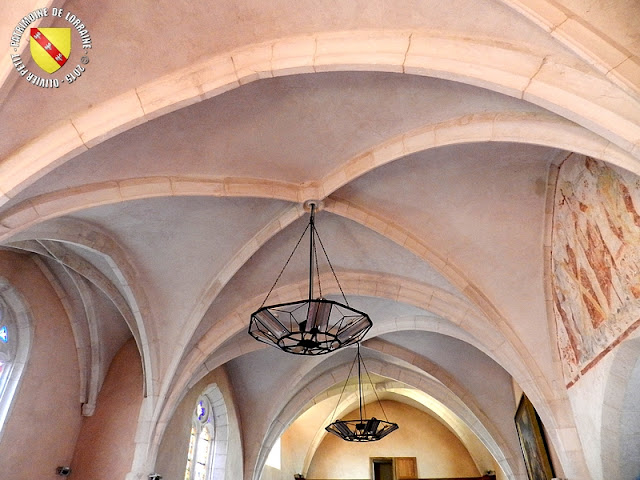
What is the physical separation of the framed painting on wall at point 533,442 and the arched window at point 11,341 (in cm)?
676

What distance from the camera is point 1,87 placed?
3.71 m

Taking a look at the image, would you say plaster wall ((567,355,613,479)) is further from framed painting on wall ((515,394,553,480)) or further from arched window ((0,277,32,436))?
arched window ((0,277,32,436))

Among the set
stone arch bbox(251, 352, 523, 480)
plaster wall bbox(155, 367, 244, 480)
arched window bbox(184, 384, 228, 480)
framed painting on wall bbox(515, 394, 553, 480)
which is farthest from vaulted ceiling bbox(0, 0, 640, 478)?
arched window bbox(184, 384, 228, 480)

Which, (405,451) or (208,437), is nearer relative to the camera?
(208,437)

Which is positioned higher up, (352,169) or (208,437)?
(352,169)

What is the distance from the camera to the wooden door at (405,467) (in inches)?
573

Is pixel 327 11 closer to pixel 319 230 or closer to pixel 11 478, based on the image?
pixel 319 230

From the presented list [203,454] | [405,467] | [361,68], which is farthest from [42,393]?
[405,467]

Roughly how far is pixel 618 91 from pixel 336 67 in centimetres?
189

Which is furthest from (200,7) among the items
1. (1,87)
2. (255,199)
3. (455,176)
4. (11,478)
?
(11,478)

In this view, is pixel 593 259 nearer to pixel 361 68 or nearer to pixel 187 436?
pixel 361 68

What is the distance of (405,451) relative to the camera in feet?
49.1

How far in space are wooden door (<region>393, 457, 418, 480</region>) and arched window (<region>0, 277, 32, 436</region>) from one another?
11200 mm

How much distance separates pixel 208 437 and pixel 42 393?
12.4 feet
